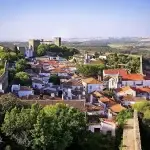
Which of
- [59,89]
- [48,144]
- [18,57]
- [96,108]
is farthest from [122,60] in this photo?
[48,144]

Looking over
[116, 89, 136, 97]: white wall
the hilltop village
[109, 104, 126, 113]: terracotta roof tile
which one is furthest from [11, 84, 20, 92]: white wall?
[116, 89, 136, 97]: white wall

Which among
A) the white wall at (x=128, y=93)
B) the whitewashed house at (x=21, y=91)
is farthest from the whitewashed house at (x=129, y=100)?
the whitewashed house at (x=21, y=91)

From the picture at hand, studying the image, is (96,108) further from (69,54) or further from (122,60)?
(69,54)

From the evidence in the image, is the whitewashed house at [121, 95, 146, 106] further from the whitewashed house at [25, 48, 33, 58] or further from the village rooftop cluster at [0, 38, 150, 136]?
the whitewashed house at [25, 48, 33, 58]

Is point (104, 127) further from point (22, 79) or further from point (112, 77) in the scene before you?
point (112, 77)

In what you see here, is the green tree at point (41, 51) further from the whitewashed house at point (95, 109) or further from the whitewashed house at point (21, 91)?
the whitewashed house at point (95, 109)

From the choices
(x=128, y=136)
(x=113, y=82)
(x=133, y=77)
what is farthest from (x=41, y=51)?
(x=128, y=136)
